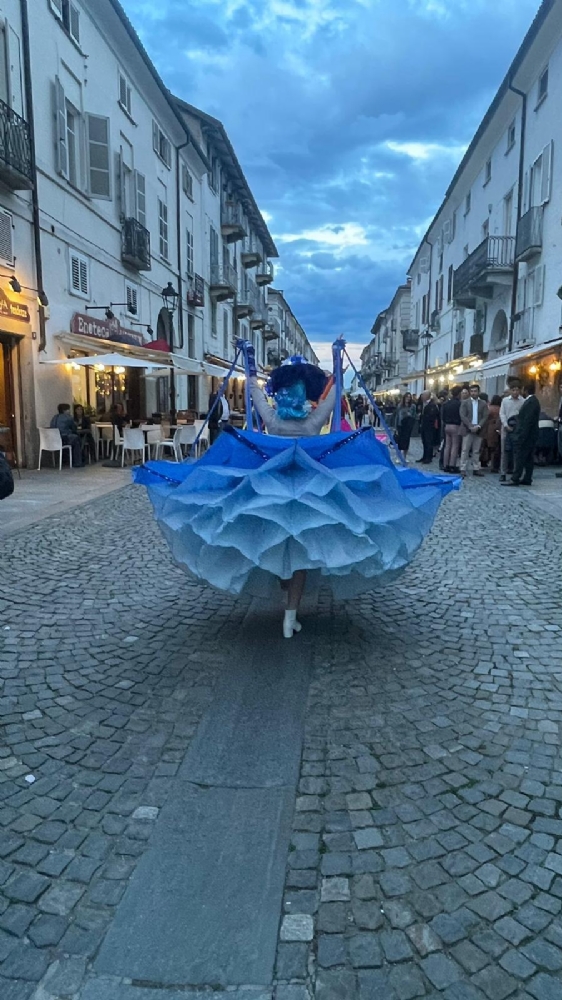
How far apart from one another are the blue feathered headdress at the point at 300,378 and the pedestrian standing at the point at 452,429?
9255mm

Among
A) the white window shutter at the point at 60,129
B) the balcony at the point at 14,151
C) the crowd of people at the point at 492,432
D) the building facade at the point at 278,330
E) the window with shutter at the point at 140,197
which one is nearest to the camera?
the crowd of people at the point at 492,432

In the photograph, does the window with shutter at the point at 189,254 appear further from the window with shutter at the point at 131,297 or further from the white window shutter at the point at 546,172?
the white window shutter at the point at 546,172

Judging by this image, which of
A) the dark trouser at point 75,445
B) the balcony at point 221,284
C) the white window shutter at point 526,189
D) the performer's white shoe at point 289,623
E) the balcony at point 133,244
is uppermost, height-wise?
the white window shutter at point 526,189

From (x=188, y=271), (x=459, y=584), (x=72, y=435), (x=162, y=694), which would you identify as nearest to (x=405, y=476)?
(x=459, y=584)

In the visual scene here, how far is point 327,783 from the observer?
2.69 meters

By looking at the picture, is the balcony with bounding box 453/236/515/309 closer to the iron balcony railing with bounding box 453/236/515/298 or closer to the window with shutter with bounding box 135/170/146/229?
the iron balcony railing with bounding box 453/236/515/298

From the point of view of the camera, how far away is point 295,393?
433 centimetres

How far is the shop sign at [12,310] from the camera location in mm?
12094

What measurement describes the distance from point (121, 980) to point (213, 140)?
3301 centimetres

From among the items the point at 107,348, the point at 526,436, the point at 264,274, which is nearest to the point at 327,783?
the point at 526,436

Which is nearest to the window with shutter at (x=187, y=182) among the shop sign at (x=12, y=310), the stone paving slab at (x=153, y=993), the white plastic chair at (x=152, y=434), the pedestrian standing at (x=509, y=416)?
the white plastic chair at (x=152, y=434)

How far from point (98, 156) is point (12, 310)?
6068 millimetres

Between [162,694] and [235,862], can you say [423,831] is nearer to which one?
[235,862]

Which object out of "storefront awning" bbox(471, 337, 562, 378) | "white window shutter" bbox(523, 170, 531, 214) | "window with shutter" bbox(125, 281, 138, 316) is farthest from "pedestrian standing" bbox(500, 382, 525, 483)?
"white window shutter" bbox(523, 170, 531, 214)
